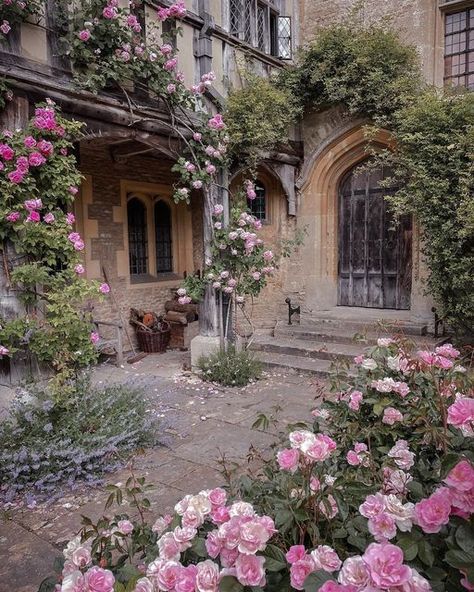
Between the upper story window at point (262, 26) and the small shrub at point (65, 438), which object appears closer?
the small shrub at point (65, 438)

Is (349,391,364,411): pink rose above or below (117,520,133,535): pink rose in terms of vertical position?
above

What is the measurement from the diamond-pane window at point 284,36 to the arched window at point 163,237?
3251mm

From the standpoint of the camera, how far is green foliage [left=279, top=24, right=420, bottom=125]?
22.0 ft

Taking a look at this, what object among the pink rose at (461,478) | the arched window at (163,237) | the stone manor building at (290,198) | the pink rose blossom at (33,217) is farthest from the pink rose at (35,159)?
the arched window at (163,237)

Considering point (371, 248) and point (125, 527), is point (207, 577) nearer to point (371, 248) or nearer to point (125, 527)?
point (125, 527)

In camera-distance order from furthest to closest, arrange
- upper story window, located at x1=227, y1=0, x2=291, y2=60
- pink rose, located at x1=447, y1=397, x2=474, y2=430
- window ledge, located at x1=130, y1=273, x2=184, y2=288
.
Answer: window ledge, located at x1=130, y1=273, x2=184, y2=288 < upper story window, located at x1=227, y1=0, x2=291, y2=60 < pink rose, located at x1=447, y1=397, x2=474, y2=430

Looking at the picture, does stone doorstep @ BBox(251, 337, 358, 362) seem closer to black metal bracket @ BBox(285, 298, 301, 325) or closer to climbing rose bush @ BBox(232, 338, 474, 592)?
black metal bracket @ BBox(285, 298, 301, 325)

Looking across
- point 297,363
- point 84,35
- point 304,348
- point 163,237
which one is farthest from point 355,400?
point 163,237

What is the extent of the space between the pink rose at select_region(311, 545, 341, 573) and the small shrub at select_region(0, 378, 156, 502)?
2.39 metres

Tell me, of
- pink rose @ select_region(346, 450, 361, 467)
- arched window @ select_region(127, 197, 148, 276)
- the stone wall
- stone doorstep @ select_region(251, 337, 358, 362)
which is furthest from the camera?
arched window @ select_region(127, 197, 148, 276)

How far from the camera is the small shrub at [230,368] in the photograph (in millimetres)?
5730

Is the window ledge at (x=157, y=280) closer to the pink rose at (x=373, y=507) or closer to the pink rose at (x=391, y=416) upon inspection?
the pink rose at (x=391, y=416)

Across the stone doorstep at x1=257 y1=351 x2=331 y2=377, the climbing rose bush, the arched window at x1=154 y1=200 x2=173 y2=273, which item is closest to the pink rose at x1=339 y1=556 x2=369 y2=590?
the climbing rose bush

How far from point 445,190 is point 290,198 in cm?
283
